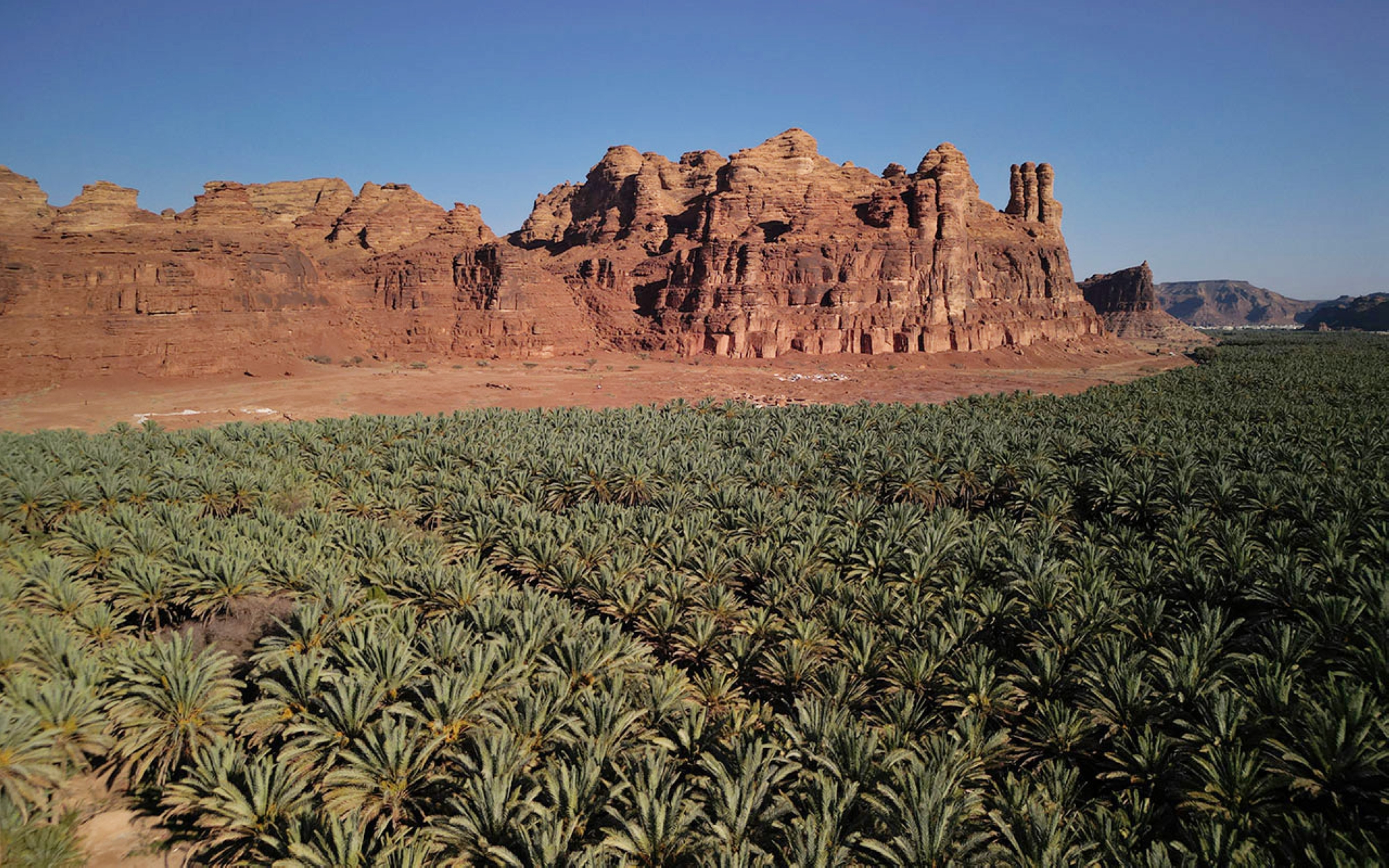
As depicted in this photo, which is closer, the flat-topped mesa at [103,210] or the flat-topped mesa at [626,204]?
the flat-topped mesa at [103,210]

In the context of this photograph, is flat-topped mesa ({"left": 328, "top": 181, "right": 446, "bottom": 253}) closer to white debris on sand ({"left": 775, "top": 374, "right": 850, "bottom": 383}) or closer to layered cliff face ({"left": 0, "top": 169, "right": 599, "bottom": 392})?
layered cliff face ({"left": 0, "top": 169, "right": 599, "bottom": 392})

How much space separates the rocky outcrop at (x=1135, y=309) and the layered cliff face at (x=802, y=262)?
231 ft

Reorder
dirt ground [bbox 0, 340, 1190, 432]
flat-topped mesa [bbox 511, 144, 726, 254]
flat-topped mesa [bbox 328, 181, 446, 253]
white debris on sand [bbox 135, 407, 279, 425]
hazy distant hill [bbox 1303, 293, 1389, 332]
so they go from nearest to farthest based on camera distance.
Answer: white debris on sand [bbox 135, 407, 279, 425] < dirt ground [bbox 0, 340, 1190, 432] < flat-topped mesa [bbox 328, 181, 446, 253] < flat-topped mesa [bbox 511, 144, 726, 254] < hazy distant hill [bbox 1303, 293, 1389, 332]

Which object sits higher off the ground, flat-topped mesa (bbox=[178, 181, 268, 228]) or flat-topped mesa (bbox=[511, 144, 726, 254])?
flat-topped mesa (bbox=[511, 144, 726, 254])

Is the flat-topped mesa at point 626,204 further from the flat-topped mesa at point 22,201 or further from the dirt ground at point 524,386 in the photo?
the flat-topped mesa at point 22,201

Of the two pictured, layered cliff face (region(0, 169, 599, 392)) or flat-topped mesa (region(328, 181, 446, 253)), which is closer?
layered cliff face (region(0, 169, 599, 392))

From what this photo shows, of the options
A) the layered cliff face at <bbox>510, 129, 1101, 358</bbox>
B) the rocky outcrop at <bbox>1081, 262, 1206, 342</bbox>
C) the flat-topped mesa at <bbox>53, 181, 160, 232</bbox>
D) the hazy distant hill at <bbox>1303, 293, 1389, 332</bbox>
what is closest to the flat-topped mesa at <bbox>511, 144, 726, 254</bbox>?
the layered cliff face at <bbox>510, 129, 1101, 358</bbox>

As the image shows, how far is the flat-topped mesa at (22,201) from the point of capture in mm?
57000

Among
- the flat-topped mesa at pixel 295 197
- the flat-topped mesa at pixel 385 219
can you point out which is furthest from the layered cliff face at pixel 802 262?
the flat-topped mesa at pixel 295 197

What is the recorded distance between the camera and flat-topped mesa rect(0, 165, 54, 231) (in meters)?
57.0

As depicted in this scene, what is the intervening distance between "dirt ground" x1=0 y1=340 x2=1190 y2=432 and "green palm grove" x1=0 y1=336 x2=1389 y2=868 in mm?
19832

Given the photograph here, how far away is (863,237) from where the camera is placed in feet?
232

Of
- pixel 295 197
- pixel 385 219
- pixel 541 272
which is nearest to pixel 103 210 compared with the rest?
pixel 295 197

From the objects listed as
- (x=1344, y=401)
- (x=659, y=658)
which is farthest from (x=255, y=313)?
(x=1344, y=401)
